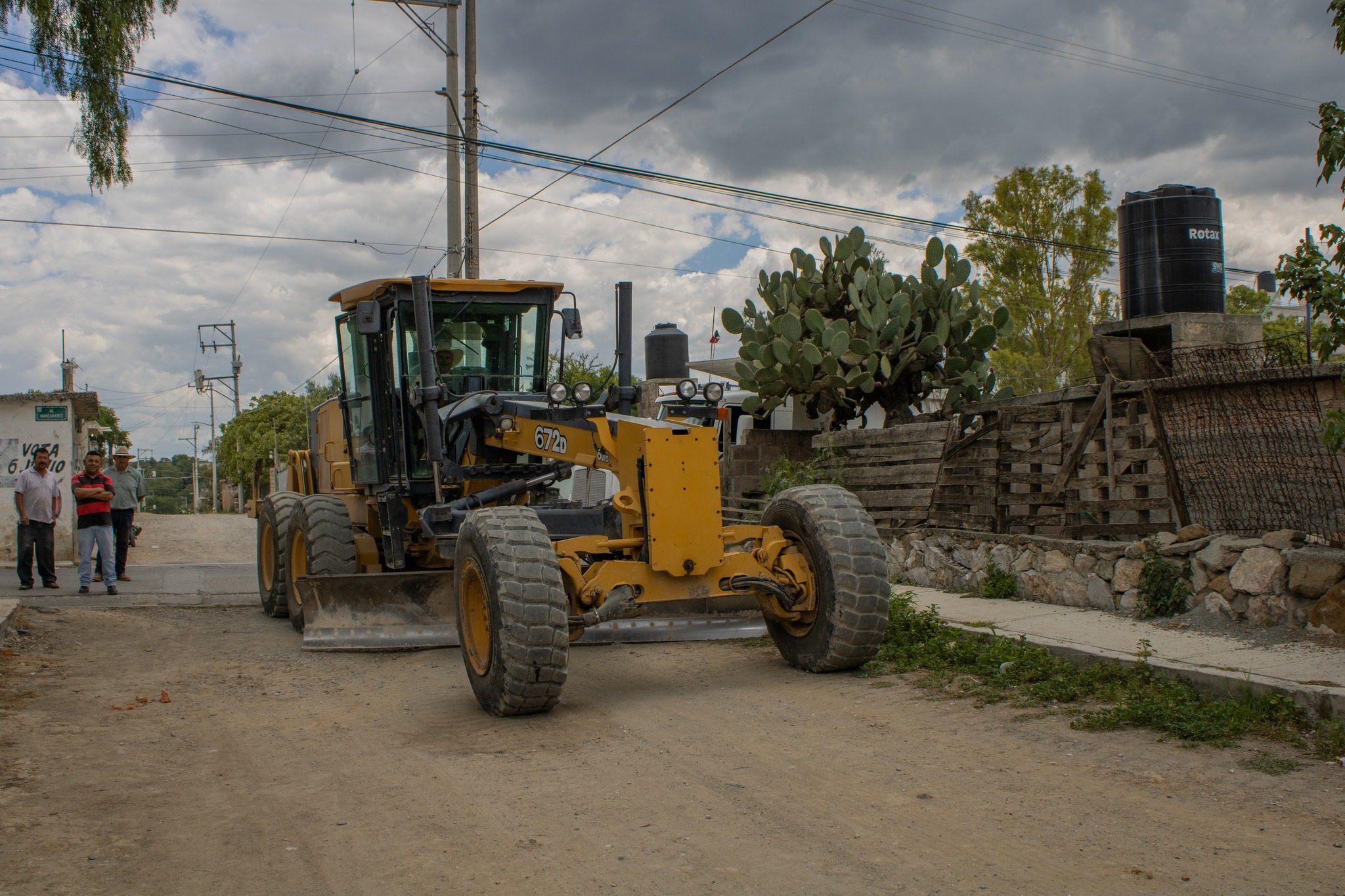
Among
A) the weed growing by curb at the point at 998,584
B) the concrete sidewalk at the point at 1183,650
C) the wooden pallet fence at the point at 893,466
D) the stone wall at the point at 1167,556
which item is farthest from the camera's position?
the wooden pallet fence at the point at 893,466

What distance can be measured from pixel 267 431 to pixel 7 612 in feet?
178

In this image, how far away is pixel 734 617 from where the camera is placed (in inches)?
379

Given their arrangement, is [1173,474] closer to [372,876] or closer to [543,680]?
[543,680]

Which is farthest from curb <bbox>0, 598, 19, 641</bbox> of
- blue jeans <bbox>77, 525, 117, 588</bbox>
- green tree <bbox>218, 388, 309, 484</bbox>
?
green tree <bbox>218, 388, 309, 484</bbox>

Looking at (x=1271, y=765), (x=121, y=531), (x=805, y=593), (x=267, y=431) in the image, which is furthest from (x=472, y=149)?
(x=267, y=431)

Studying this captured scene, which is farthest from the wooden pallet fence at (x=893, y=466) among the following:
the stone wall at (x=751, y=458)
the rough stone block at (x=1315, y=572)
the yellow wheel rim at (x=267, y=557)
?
the yellow wheel rim at (x=267, y=557)

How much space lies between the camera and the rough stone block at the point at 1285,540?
772cm

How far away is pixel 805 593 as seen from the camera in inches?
305

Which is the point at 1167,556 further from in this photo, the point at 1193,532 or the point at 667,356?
the point at 667,356

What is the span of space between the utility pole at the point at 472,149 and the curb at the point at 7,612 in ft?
30.9

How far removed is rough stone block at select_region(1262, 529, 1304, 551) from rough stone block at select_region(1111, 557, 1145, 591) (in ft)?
3.72

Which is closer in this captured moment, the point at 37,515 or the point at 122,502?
the point at 37,515

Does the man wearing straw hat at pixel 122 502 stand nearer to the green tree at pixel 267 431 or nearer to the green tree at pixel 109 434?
the green tree at pixel 109 434

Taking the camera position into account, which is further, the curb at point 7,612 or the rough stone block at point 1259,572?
the curb at point 7,612
